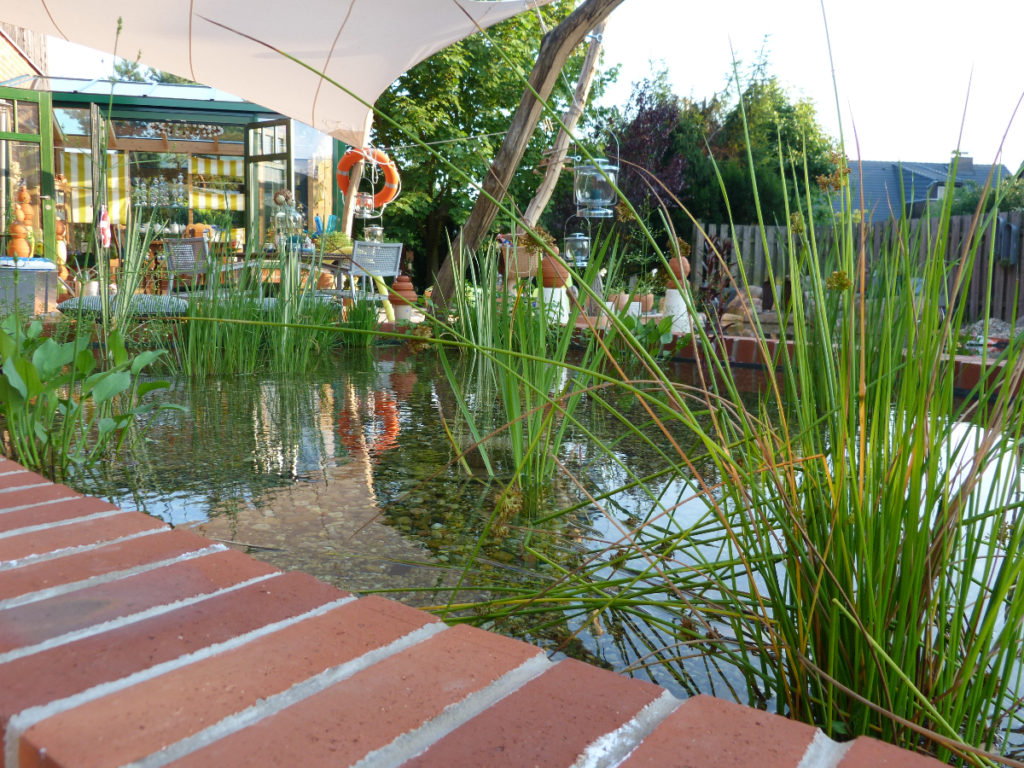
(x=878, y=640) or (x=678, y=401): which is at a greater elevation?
(x=678, y=401)

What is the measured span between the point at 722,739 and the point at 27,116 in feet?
34.2

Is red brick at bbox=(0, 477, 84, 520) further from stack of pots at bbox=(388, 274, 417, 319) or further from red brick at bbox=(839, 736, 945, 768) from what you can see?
stack of pots at bbox=(388, 274, 417, 319)

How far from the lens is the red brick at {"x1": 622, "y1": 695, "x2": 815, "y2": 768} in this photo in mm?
527

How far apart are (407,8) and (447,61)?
1125 cm

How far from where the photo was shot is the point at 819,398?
2053mm

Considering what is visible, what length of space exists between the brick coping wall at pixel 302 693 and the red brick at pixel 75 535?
0.07 m

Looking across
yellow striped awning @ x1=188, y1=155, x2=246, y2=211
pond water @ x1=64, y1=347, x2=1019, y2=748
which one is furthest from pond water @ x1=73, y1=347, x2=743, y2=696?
yellow striped awning @ x1=188, y1=155, x2=246, y2=211

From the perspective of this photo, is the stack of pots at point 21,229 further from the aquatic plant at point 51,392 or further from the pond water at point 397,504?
the aquatic plant at point 51,392

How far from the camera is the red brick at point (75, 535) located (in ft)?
2.97

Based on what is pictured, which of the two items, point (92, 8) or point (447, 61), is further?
point (447, 61)

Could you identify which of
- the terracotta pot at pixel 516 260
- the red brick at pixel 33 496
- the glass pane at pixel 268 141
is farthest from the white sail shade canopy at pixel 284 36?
the red brick at pixel 33 496

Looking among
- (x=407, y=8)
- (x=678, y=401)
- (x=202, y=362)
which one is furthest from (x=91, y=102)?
(x=678, y=401)

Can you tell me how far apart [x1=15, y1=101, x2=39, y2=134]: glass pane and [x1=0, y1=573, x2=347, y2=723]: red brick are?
9911mm

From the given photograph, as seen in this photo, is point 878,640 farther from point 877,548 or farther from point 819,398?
point 819,398
